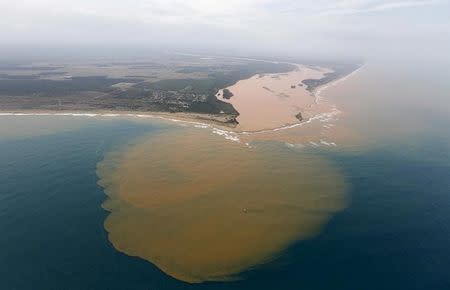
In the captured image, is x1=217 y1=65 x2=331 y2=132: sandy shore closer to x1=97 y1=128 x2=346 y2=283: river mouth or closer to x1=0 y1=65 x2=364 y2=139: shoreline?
Answer: x1=0 y1=65 x2=364 y2=139: shoreline

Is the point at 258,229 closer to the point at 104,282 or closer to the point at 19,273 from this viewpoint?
the point at 104,282

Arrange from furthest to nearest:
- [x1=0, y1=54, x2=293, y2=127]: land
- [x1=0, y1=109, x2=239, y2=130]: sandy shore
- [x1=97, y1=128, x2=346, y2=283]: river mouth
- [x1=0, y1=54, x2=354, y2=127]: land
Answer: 1. [x1=0, y1=54, x2=293, y2=127]: land
2. [x1=0, y1=54, x2=354, y2=127]: land
3. [x1=0, y1=109, x2=239, y2=130]: sandy shore
4. [x1=97, y1=128, x2=346, y2=283]: river mouth

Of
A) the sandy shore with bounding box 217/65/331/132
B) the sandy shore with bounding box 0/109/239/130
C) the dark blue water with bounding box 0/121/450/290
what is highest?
the sandy shore with bounding box 217/65/331/132

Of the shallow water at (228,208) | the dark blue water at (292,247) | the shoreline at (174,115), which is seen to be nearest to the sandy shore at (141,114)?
the shoreline at (174,115)

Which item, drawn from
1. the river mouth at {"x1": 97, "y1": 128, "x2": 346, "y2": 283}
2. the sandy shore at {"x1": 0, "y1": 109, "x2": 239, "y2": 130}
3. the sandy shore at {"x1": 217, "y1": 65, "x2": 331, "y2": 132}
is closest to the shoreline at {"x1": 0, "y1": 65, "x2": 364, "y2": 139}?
the sandy shore at {"x1": 0, "y1": 109, "x2": 239, "y2": 130}

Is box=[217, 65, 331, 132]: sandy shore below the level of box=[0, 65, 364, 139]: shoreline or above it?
above

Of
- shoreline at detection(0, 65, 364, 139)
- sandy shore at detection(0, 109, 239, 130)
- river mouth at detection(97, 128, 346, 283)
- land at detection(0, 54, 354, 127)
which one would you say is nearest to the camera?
river mouth at detection(97, 128, 346, 283)
